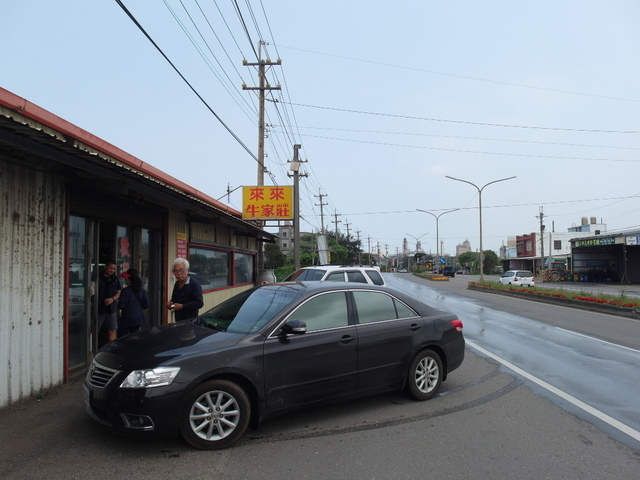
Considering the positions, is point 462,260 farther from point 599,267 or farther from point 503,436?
point 503,436

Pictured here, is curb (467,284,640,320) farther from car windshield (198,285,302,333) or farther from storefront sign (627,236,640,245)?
Result: storefront sign (627,236,640,245)

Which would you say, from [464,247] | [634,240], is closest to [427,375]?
[634,240]

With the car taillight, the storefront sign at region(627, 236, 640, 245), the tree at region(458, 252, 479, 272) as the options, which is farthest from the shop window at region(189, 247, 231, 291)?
the tree at region(458, 252, 479, 272)

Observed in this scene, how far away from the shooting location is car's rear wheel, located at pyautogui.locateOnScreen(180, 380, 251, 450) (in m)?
3.84

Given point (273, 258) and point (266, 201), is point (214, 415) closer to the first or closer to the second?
point (266, 201)

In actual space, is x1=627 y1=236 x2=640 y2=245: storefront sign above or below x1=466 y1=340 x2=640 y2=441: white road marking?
above

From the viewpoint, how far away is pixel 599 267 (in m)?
46.9

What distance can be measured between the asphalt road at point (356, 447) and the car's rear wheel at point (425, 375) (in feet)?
0.41

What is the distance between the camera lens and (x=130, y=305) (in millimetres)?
6137

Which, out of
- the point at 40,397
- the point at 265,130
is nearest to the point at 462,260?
the point at 265,130

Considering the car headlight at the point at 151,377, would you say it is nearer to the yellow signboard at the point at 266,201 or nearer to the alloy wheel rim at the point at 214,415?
the alloy wheel rim at the point at 214,415

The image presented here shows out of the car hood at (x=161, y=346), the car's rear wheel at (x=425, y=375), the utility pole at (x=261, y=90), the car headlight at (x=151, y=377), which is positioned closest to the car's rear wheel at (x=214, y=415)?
the car headlight at (x=151, y=377)

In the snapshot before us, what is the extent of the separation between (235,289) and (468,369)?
9714mm

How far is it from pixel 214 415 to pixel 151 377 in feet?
2.09
